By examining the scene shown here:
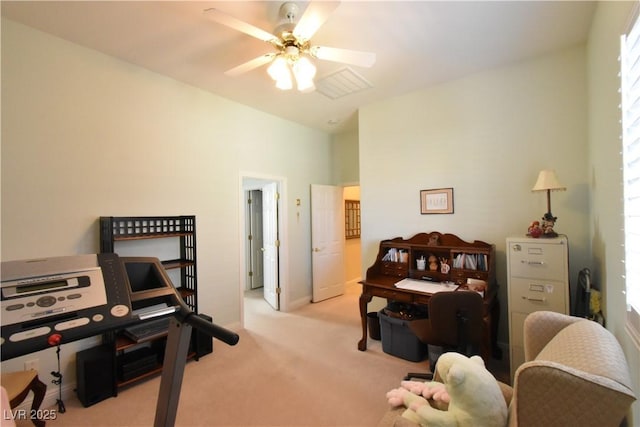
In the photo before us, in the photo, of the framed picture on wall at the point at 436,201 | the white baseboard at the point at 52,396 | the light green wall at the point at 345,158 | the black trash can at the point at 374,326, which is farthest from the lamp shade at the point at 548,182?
the white baseboard at the point at 52,396

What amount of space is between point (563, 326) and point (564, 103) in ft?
7.13

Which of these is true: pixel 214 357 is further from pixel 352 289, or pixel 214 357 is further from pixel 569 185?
pixel 569 185

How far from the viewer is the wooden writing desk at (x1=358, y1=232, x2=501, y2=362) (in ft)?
8.38

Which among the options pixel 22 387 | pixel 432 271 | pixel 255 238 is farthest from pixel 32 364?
pixel 255 238

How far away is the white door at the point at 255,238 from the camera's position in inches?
216

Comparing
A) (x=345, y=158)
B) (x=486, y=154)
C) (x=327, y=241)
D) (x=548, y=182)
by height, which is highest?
(x=345, y=158)

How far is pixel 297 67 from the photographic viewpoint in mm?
2146

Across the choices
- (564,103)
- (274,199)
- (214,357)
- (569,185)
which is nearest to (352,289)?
(274,199)

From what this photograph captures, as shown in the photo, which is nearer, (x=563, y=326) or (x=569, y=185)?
(x=563, y=326)

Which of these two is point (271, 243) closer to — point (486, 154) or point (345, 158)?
point (345, 158)

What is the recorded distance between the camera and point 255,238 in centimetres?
556

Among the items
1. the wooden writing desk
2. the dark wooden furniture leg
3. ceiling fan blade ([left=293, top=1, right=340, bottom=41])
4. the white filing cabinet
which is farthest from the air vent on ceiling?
the dark wooden furniture leg

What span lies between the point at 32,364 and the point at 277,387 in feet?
6.04

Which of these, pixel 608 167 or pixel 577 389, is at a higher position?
pixel 608 167
